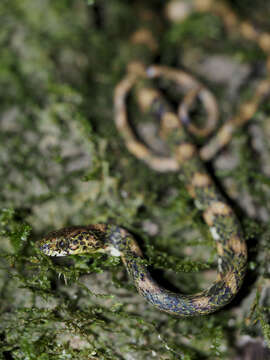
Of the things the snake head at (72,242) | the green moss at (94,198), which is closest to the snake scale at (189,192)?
the snake head at (72,242)

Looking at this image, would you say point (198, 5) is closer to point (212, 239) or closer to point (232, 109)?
point (232, 109)

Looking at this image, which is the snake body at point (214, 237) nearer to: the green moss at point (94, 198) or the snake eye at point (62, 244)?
the snake eye at point (62, 244)

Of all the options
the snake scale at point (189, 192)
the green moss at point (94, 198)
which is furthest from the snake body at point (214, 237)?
the green moss at point (94, 198)

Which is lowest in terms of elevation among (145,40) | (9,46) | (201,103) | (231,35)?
(9,46)

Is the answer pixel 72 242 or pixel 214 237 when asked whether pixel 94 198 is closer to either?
pixel 72 242

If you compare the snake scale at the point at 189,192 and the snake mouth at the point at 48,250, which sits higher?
the snake scale at the point at 189,192

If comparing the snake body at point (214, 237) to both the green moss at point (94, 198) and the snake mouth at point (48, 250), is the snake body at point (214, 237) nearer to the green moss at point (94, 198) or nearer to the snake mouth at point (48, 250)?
the snake mouth at point (48, 250)

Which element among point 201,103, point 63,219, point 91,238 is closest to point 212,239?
point 91,238

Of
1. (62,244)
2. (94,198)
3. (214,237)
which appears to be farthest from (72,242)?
(214,237)
